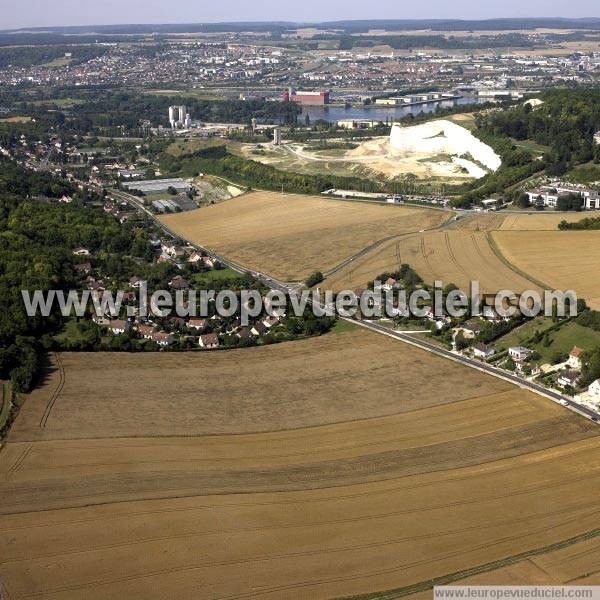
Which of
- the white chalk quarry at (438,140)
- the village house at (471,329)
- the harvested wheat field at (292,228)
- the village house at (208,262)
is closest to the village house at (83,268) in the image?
the village house at (208,262)

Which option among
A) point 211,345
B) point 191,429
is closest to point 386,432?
point 191,429

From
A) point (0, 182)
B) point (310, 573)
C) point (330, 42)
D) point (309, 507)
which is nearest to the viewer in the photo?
point (310, 573)

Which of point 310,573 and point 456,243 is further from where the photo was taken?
point 456,243

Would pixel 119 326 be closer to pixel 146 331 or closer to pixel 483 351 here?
Answer: pixel 146 331

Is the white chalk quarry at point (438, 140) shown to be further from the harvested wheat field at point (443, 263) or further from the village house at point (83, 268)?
the village house at point (83, 268)

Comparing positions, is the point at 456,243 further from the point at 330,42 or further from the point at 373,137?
the point at 330,42

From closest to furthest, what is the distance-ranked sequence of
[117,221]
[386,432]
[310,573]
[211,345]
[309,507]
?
1. [310,573]
2. [309,507]
3. [386,432]
4. [211,345]
5. [117,221]

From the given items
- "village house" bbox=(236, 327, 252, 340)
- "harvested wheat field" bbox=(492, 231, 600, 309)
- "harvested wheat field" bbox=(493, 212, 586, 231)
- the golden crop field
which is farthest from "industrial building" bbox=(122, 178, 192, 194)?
the golden crop field
